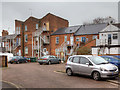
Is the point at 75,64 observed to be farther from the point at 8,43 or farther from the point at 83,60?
the point at 8,43

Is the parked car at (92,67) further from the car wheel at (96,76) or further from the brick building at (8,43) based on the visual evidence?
the brick building at (8,43)

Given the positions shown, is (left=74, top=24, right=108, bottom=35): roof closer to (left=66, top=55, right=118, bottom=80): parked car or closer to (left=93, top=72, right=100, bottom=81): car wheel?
(left=66, top=55, right=118, bottom=80): parked car

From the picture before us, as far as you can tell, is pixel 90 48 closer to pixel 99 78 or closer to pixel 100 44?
pixel 100 44

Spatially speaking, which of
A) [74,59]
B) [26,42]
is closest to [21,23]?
[26,42]

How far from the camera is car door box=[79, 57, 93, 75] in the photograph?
399 inches

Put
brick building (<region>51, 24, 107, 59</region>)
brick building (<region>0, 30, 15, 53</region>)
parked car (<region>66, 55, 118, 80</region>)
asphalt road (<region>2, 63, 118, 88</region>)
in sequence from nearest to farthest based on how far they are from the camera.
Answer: asphalt road (<region>2, 63, 118, 88</region>) < parked car (<region>66, 55, 118, 80</region>) < brick building (<region>51, 24, 107, 59</region>) < brick building (<region>0, 30, 15, 53</region>)

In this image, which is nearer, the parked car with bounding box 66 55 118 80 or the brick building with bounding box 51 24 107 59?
the parked car with bounding box 66 55 118 80

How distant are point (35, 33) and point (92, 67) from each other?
28902 millimetres

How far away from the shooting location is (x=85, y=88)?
7.71 m

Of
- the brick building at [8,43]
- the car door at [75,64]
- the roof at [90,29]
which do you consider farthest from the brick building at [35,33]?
the car door at [75,64]

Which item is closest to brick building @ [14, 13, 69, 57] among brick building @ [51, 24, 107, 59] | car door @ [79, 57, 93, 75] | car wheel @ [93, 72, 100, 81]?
brick building @ [51, 24, 107, 59]

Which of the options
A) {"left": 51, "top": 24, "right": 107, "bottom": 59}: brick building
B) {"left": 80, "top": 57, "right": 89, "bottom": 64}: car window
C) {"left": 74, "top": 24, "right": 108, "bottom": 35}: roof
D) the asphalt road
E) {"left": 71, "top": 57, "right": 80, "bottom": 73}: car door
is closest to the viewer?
the asphalt road

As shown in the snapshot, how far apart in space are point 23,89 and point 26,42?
3444 cm

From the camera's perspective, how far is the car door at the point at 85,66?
33.3 feet
